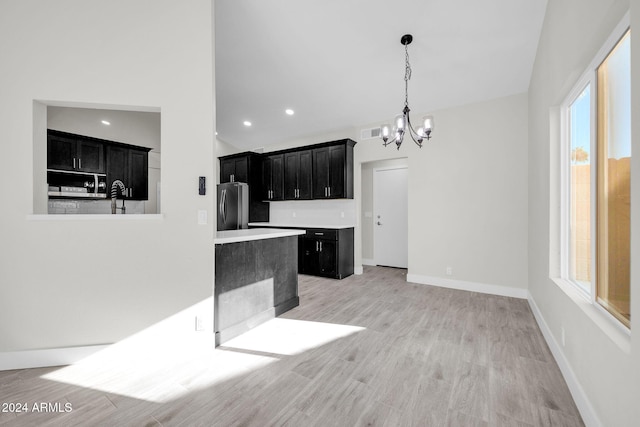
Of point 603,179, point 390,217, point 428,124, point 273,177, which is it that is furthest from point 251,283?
point 390,217

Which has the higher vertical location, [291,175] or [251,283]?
[291,175]

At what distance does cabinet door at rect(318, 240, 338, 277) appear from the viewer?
4883 millimetres

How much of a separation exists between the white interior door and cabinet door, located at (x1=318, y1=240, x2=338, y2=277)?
62.9 inches

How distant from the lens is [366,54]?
3164 mm

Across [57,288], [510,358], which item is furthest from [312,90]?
[510,358]

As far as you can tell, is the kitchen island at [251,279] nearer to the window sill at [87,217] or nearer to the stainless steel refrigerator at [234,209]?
the window sill at [87,217]

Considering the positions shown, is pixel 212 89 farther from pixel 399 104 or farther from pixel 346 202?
pixel 346 202

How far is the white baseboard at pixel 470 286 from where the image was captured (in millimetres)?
3845

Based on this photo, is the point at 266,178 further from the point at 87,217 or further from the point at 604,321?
the point at 604,321

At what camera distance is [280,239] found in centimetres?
325

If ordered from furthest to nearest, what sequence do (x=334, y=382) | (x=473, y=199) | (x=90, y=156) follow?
(x=90, y=156) < (x=473, y=199) < (x=334, y=382)

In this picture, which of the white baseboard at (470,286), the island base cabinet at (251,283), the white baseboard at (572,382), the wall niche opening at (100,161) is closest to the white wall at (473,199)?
the white baseboard at (470,286)

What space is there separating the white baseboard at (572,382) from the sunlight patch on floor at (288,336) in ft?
5.25

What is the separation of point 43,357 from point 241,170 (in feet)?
15.4
